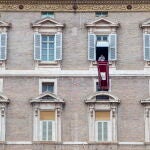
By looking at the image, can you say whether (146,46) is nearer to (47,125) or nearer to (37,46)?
(37,46)

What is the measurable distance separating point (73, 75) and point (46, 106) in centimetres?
279

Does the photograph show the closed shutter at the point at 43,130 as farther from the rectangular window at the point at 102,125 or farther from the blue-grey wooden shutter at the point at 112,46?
the blue-grey wooden shutter at the point at 112,46

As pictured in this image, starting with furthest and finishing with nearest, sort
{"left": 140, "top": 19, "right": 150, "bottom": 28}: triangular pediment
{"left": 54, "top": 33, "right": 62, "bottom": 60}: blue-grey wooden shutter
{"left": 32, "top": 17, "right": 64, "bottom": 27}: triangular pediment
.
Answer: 1. {"left": 32, "top": 17, "right": 64, "bottom": 27}: triangular pediment
2. {"left": 140, "top": 19, "right": 150, "bottom": 28}: triangular pediment
3. {"left": 54, "top": 33, "right": 62, "bottom": 60}: blue-grey wooden shutter

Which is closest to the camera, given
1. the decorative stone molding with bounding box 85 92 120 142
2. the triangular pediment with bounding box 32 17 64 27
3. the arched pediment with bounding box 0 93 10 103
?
the decorative stone molding with bounding box 85 92 120 142

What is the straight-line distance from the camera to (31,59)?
5569 cm

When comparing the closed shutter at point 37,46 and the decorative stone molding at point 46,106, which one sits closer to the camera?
the decorative stone molding at point 46,106

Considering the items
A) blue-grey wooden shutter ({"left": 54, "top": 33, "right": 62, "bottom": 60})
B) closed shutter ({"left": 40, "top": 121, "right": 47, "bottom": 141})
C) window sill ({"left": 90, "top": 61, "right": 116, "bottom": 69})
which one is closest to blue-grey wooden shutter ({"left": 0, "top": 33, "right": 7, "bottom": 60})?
blue-grey wooden shutter ({"left": 54, "top": 33, "right": 62, "bottom": 60})

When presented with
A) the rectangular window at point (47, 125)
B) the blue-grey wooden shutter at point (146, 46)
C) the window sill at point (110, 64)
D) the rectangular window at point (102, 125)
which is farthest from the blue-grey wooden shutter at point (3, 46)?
the blue-grey wooden shutter at point (146, 46)

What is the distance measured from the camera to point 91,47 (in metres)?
55.6

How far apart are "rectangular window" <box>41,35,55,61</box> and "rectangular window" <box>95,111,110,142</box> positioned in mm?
5075

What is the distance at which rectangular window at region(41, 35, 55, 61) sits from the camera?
183 ft

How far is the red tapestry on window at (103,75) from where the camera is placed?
54.3 meters

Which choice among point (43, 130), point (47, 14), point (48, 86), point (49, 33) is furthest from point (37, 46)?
point (43, 130)

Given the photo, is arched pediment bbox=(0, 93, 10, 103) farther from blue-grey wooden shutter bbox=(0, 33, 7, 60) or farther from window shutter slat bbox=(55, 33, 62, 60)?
window shutter slat bbox=(55, 33, 62, 60)
